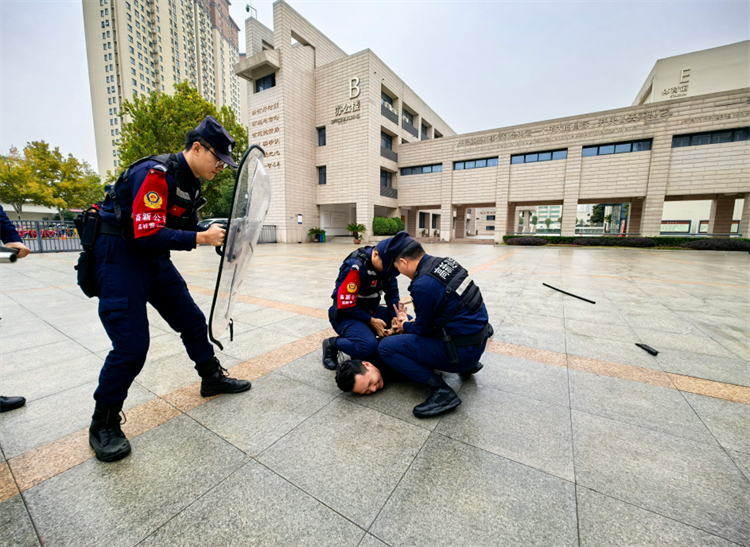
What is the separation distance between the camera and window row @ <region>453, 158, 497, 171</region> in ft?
87.6

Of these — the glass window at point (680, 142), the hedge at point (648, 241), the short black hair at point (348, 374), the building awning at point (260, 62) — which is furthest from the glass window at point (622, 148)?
the short black hair at point (348, 374)

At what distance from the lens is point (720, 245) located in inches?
696

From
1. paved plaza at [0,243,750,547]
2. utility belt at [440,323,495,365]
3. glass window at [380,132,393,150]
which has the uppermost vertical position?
glass window at [380,132,393,150]

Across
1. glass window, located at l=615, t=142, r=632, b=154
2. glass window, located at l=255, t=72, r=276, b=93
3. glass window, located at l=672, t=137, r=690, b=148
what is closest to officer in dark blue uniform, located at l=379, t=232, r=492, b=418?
glass window, located at l=615, t=142, r=632, b=154

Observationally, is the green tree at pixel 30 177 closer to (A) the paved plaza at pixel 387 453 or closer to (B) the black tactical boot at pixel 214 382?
(A) the paved plaza at pixel 387 453

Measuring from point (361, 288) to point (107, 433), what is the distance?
1.96 metres

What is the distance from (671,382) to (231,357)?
3980mm

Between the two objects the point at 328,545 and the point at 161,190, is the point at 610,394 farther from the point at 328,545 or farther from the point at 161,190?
the point at 161,190

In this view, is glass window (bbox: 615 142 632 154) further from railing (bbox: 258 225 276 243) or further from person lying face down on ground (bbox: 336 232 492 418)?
person lying face down on ground (bbox: 336 232 492 418)

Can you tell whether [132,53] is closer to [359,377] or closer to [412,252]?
[412,252]

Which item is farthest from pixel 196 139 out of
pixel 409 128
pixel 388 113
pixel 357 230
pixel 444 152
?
pixel 409 128

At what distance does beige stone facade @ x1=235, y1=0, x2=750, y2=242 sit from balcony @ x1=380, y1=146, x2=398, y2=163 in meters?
0.19

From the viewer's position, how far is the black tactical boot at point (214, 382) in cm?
231

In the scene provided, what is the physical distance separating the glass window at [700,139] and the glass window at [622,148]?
3.45 meters
